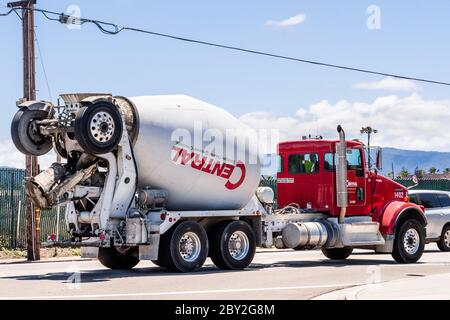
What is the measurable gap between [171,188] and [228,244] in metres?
1.71

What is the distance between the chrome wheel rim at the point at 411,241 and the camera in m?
21.9

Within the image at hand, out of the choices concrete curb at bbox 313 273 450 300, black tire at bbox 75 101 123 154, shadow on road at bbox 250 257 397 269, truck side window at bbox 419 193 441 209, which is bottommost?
shadow on road at bbox 250 257 397 269

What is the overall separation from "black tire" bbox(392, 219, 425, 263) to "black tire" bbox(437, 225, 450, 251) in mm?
5191

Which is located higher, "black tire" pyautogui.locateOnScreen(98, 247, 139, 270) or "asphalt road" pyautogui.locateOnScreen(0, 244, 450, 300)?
"black tire" pyautogui.locateOnScreen(98, 247, 139, 270)

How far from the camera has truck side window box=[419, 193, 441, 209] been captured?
27.3m

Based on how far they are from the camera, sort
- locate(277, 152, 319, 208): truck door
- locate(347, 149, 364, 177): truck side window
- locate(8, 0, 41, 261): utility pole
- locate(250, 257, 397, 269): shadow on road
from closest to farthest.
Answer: locate(250, 257, 397, 269): shadow on road
locate(347, 149, 364, 177): truck side window
locate(277, 152, 319, 208): truck door
locate(8, 0, 41, 261): utility pole

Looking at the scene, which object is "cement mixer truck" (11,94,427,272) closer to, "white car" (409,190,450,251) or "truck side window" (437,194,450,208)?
"white car" (409,190,450,251)

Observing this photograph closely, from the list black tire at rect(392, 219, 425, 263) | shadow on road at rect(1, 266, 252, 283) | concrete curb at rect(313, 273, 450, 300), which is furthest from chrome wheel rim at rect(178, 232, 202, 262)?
black tire at rect(392, 219, 425, 263)
